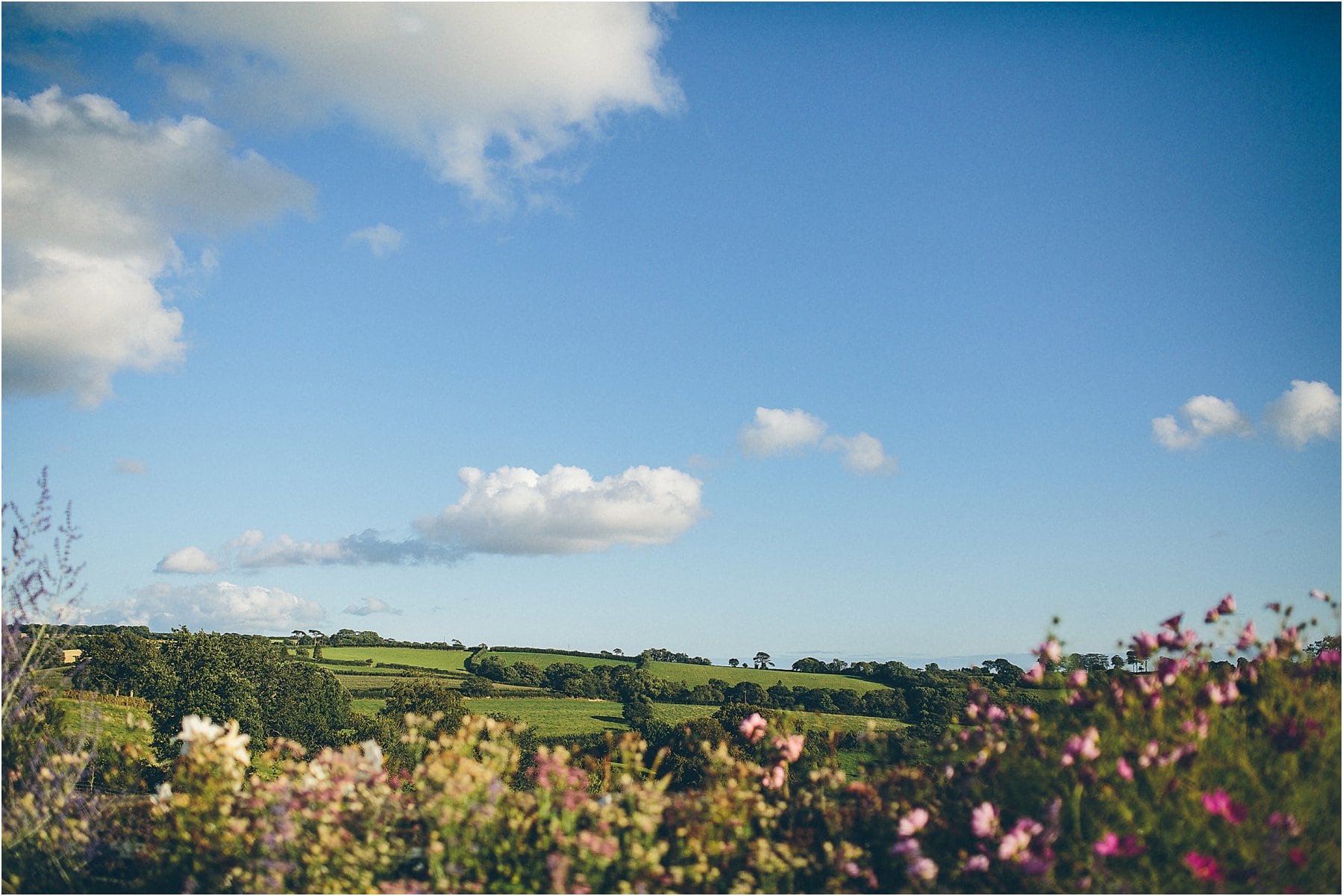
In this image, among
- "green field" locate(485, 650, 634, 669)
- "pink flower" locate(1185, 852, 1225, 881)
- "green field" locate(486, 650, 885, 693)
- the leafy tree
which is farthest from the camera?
"green field" locate(485, 650, 634, 669)

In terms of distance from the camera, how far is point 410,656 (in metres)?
73.8

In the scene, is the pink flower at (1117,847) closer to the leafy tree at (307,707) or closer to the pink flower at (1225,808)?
the pink flower at (1225,808)

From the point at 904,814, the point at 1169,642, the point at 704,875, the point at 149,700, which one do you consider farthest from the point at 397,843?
the point at 149,700

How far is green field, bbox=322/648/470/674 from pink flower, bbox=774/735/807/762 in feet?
213

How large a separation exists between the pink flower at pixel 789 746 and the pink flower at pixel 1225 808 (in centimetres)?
272

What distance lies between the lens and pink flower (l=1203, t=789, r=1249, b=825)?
185 inches

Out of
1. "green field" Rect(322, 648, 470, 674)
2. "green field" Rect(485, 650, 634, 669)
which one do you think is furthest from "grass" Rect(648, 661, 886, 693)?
"green field" Rect(322, 648, 470, 674)

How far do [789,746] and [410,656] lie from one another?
7262 cm

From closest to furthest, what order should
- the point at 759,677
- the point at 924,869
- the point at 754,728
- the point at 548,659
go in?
the point at 924,869 → the point at 754,728 → the point at 759,677 → the point at 548,659

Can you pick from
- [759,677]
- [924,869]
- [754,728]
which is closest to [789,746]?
[754,728]

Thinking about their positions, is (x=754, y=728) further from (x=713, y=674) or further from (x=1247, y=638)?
(x=713, y=674)

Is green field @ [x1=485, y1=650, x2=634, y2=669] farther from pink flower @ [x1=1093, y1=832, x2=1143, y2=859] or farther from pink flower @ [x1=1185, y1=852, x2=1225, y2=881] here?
pink flower @ [x1=1185, y1=852, x2=1225, y2=881]

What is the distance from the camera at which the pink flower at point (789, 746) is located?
21.7 ft

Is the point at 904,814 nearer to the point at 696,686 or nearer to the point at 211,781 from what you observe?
the point at 211,781
